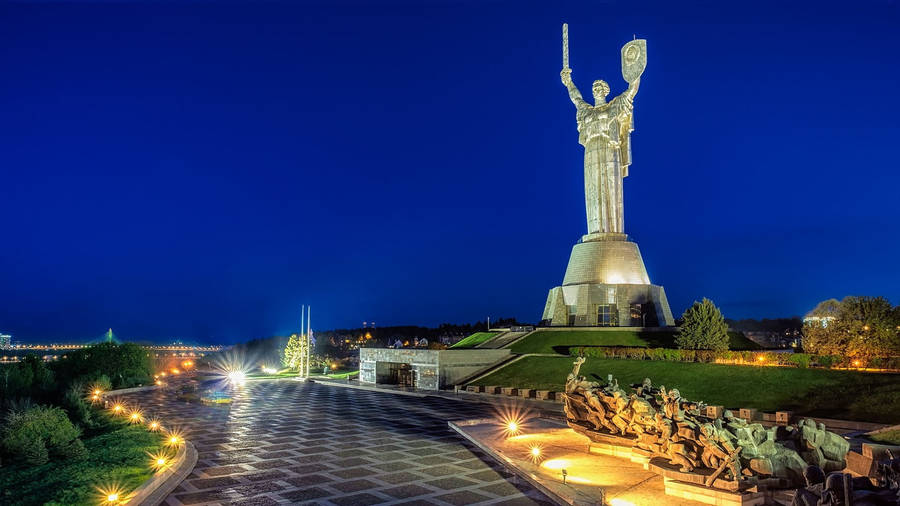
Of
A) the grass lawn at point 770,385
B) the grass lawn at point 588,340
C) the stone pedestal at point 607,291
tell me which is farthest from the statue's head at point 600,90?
the grass lawn at point 770,385

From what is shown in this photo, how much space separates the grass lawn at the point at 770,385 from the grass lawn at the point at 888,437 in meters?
4.56

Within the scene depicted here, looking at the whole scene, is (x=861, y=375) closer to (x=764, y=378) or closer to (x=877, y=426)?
(x=764, y=378)

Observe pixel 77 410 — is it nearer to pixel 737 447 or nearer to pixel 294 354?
pixel 737 447

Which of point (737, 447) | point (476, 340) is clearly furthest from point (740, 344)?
point (737, 447)

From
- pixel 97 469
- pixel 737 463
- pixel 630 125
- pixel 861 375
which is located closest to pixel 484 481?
pixel 737 463

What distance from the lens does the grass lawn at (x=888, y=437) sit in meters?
14.0

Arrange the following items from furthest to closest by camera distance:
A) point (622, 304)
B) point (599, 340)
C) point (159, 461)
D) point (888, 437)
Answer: point (622, 304) < point (599, 340) < point (888, 437) < point (159, 461)

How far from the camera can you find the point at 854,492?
8008 millimetres

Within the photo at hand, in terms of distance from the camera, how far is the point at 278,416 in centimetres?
2409

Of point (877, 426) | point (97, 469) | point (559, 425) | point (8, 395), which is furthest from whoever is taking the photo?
point (8, 395)

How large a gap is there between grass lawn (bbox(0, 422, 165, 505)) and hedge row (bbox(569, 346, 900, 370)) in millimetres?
22426

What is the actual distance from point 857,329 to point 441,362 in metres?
19.8

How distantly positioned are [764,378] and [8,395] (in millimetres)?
39851

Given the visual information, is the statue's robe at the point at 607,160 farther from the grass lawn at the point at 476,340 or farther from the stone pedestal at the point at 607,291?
the grass lawn at the point at 476,340
